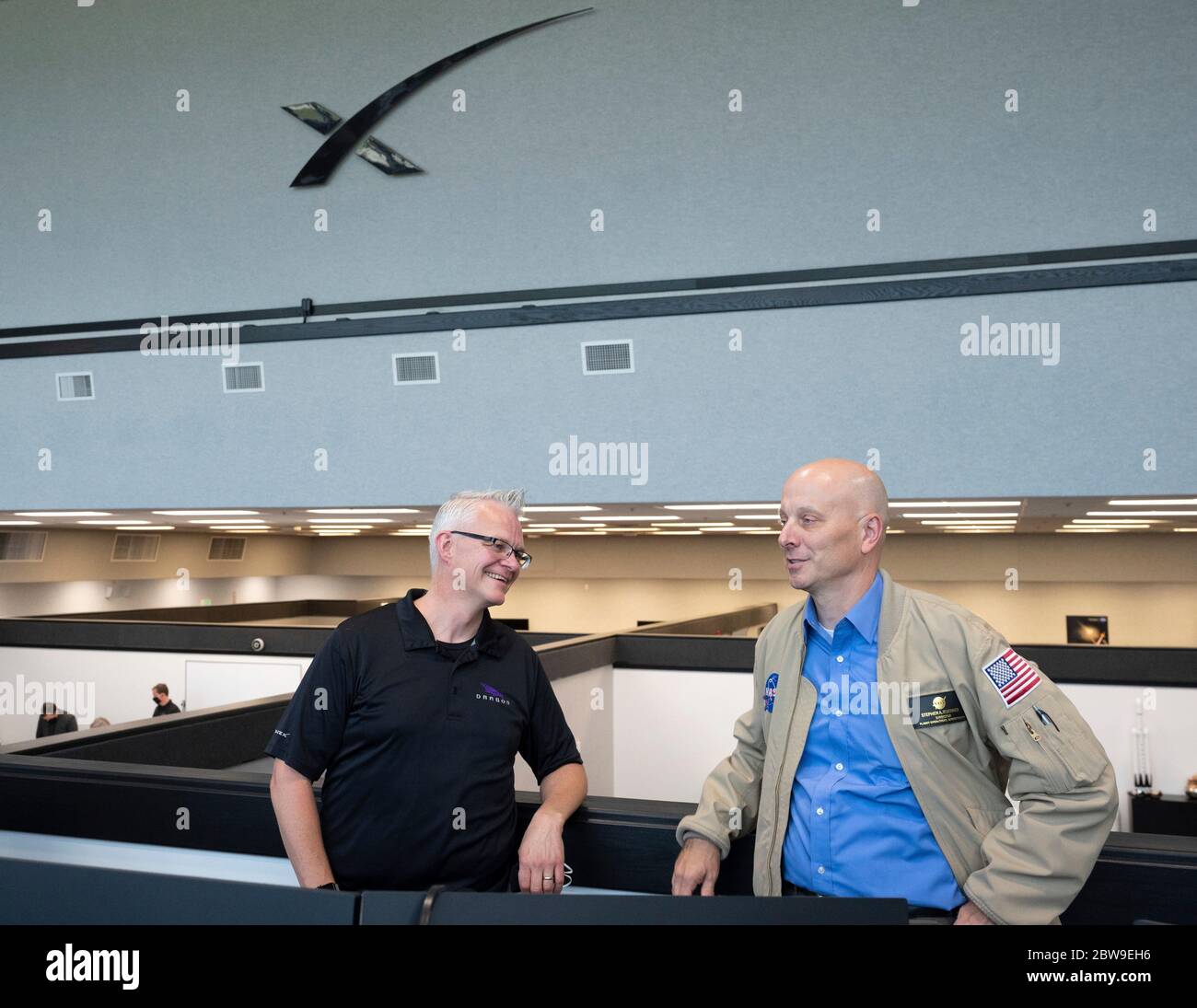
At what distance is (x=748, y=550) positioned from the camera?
12.1 meters

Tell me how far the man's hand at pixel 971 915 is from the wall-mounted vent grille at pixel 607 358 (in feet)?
16.1

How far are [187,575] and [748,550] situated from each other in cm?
726

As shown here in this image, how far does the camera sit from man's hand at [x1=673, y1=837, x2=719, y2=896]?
1.54m

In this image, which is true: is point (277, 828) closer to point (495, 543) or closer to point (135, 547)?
point (495, 543)

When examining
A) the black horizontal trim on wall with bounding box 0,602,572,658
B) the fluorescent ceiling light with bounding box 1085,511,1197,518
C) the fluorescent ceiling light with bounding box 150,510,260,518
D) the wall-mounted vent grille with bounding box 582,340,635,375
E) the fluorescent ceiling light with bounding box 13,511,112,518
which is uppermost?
the wall-mounted vent grille with bounding box 582,340,635,375

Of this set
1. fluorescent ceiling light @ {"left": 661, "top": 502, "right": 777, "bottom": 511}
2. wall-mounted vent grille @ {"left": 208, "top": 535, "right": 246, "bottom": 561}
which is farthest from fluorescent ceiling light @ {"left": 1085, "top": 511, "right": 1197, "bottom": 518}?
wall-mounted vent grille @ {"left": 208, "top": 535, "right": 246, "bottom": 561}

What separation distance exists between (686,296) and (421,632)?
449 centimetres

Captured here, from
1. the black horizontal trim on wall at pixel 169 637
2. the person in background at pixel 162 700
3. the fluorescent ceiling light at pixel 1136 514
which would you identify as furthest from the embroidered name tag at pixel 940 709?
the fluorescent ceiling light at pixel 1136 514

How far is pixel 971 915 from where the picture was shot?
4.39ft

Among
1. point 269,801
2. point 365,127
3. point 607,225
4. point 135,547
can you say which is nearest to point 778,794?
point 269,801

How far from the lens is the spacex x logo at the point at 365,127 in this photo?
6.51 m

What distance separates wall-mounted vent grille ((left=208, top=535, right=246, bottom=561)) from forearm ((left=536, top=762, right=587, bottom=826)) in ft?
39.5

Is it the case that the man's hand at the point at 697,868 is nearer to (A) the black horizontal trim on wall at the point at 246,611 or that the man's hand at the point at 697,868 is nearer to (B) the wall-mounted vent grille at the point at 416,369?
(B) the wall-mounted vent grille at the point at 416,369

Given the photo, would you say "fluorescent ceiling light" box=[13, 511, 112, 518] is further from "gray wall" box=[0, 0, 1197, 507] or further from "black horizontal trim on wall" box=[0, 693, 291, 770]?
"black horizontal trim on wall" box=[0, 693, 291, 770]
